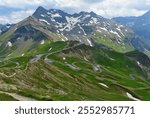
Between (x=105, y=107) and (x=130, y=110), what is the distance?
1183mm

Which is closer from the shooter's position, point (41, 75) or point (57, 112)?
point (57, 112)

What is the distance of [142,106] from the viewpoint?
56.9 ft

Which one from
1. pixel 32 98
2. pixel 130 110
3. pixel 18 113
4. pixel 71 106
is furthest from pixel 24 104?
pixel 32 98

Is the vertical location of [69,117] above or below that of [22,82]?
below

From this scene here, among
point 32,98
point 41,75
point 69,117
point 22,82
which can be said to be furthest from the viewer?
point 41,75

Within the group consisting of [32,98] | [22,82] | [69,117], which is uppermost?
[22,82]

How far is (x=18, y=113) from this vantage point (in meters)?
16.9

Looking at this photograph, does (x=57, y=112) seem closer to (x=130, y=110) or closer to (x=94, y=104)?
(x=94, y=104)

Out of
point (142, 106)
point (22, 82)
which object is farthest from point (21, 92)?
point (142, 106)

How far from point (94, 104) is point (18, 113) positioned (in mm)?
3608

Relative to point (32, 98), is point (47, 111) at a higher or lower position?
lower

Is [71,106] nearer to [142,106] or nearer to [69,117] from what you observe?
[69,117]

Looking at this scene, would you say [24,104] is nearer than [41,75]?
Yes

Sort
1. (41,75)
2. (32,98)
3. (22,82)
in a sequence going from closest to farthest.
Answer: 1. (32,98)
2. (22,82)
3. (41,75)
